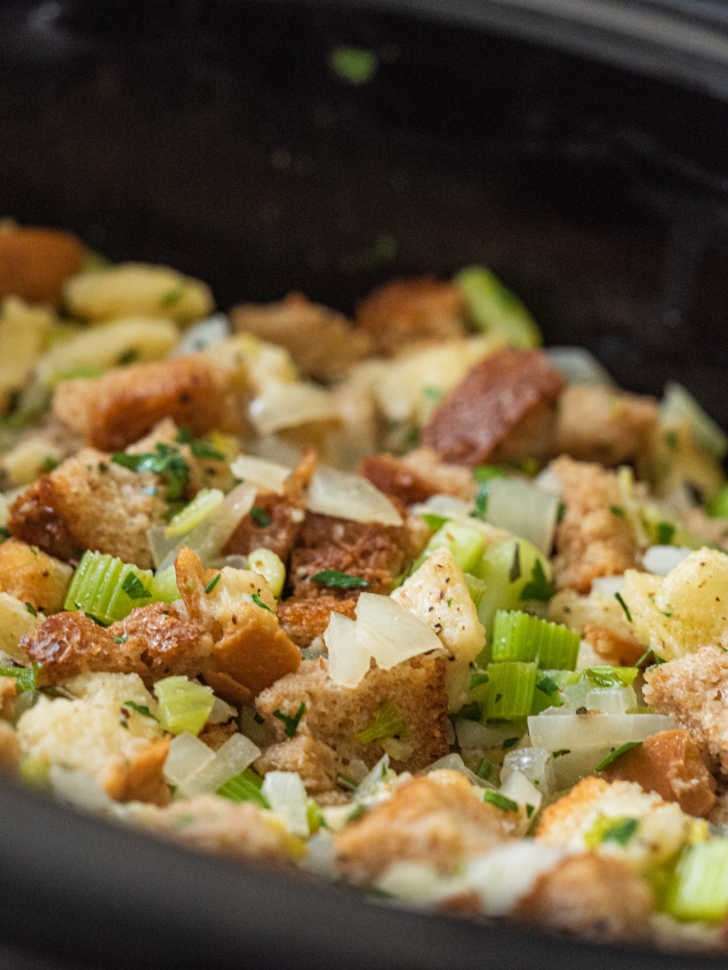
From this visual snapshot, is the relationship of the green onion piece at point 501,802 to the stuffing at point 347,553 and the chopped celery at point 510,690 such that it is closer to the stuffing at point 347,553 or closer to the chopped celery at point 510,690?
the chopped celery at point 510,690

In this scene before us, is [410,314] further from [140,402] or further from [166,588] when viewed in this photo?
[166,588]

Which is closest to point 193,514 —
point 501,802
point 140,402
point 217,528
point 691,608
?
point 217,528

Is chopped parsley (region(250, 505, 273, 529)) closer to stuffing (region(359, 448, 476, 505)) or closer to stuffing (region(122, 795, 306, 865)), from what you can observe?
stuffing (region(359, 448, 476, 505))

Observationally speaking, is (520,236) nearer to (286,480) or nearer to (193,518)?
(286,480)

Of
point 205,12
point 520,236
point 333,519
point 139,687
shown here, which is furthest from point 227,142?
point 139,687

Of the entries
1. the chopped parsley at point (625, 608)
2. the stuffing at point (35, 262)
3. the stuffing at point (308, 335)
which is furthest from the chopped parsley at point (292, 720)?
the stuffing at point (35, 262)

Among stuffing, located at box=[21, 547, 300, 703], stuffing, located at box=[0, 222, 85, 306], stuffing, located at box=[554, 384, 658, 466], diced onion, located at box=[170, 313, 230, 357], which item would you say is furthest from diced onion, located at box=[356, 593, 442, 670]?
stuffing, located at box=[0, 222, 85, 306]
